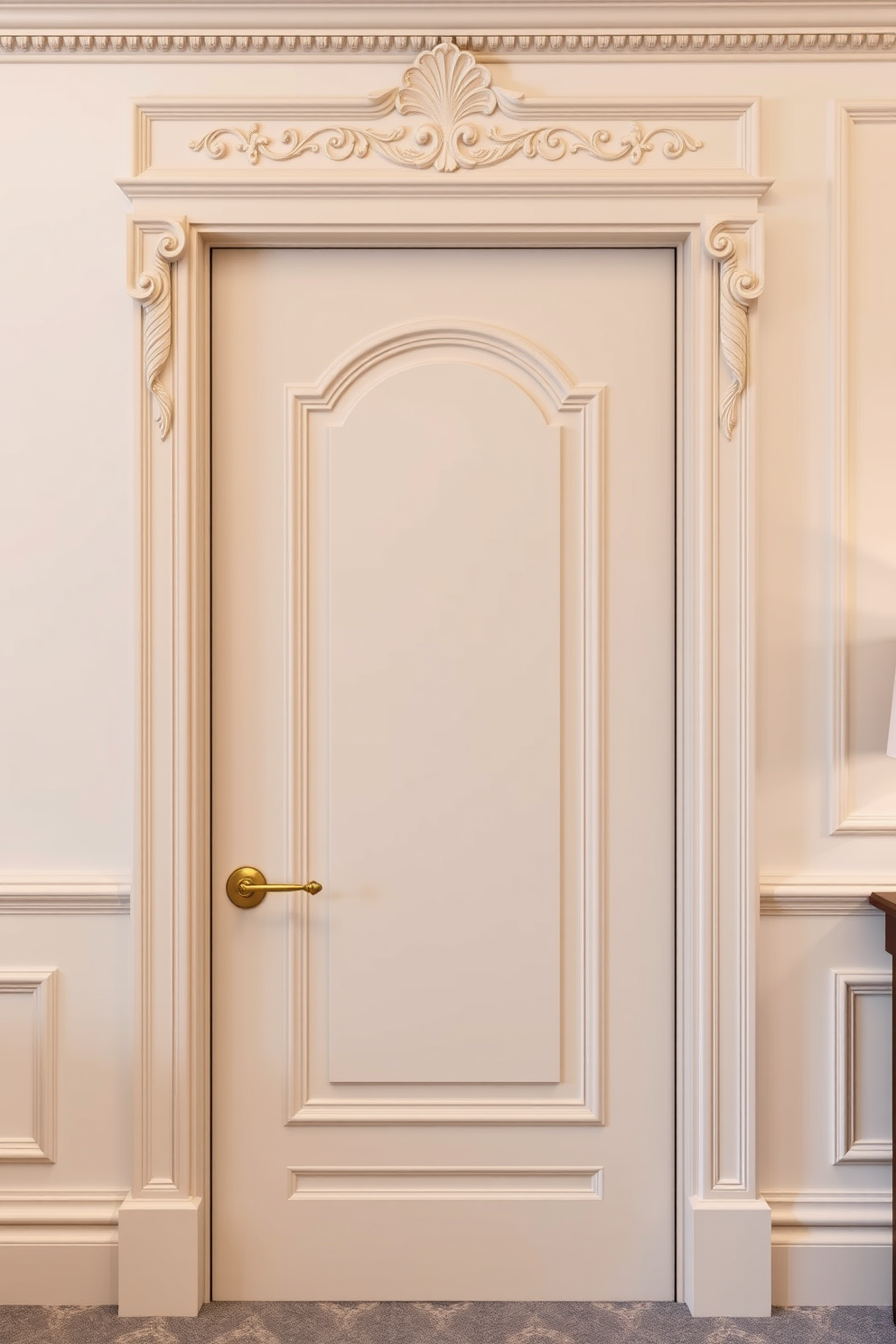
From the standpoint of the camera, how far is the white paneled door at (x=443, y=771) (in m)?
2.04

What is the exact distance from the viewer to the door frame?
1.97m

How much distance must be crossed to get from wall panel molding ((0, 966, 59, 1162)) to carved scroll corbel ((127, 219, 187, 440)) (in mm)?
1183

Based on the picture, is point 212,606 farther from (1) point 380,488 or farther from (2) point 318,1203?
(2) point 318,1203

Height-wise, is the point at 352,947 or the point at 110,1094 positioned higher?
the point at 352,947

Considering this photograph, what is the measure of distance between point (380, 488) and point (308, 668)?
41 centimetres


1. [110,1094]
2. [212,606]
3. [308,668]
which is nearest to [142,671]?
[212,606]

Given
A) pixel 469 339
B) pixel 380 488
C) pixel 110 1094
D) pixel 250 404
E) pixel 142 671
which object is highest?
pixel 469 339

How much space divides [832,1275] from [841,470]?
1695 mm

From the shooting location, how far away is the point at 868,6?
1.98 meters

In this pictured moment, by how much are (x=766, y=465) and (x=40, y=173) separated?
64.8 inches

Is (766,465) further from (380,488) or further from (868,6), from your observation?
(868,6)

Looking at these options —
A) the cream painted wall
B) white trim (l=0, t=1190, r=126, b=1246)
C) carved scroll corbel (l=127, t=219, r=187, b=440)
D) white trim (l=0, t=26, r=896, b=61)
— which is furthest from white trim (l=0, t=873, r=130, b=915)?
white trim (l=0, t=26, r=896, b=61)

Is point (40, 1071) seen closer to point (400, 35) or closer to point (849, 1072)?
point (849, 1072)

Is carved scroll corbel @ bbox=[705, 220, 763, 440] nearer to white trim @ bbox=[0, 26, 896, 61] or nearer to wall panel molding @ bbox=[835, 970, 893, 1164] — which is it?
white trim @ bbox=[0, 26, 896, 61]
